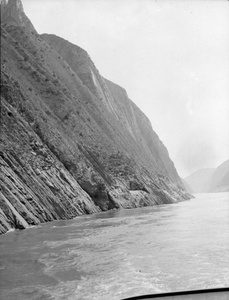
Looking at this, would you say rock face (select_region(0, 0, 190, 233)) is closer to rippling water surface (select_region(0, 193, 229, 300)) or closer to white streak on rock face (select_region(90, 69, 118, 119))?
white streak on rock face (select_region(90, 69, 118, 119))

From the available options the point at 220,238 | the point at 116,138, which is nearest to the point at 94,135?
the point at 116,138

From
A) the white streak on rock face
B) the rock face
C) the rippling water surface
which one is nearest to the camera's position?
the rippling water surface

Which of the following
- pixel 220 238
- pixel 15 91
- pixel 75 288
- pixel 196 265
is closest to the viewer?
pixel 75 288

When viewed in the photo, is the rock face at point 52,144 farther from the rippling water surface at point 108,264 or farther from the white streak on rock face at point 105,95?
the rippling water surface at point 108,264

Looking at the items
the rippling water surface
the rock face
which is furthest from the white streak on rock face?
the rippling water surface

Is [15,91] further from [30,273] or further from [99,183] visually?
[30,273]

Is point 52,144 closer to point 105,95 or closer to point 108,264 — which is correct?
point 108,264

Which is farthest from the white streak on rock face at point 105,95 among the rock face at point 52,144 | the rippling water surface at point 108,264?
the rippling water surface at point 108,264
